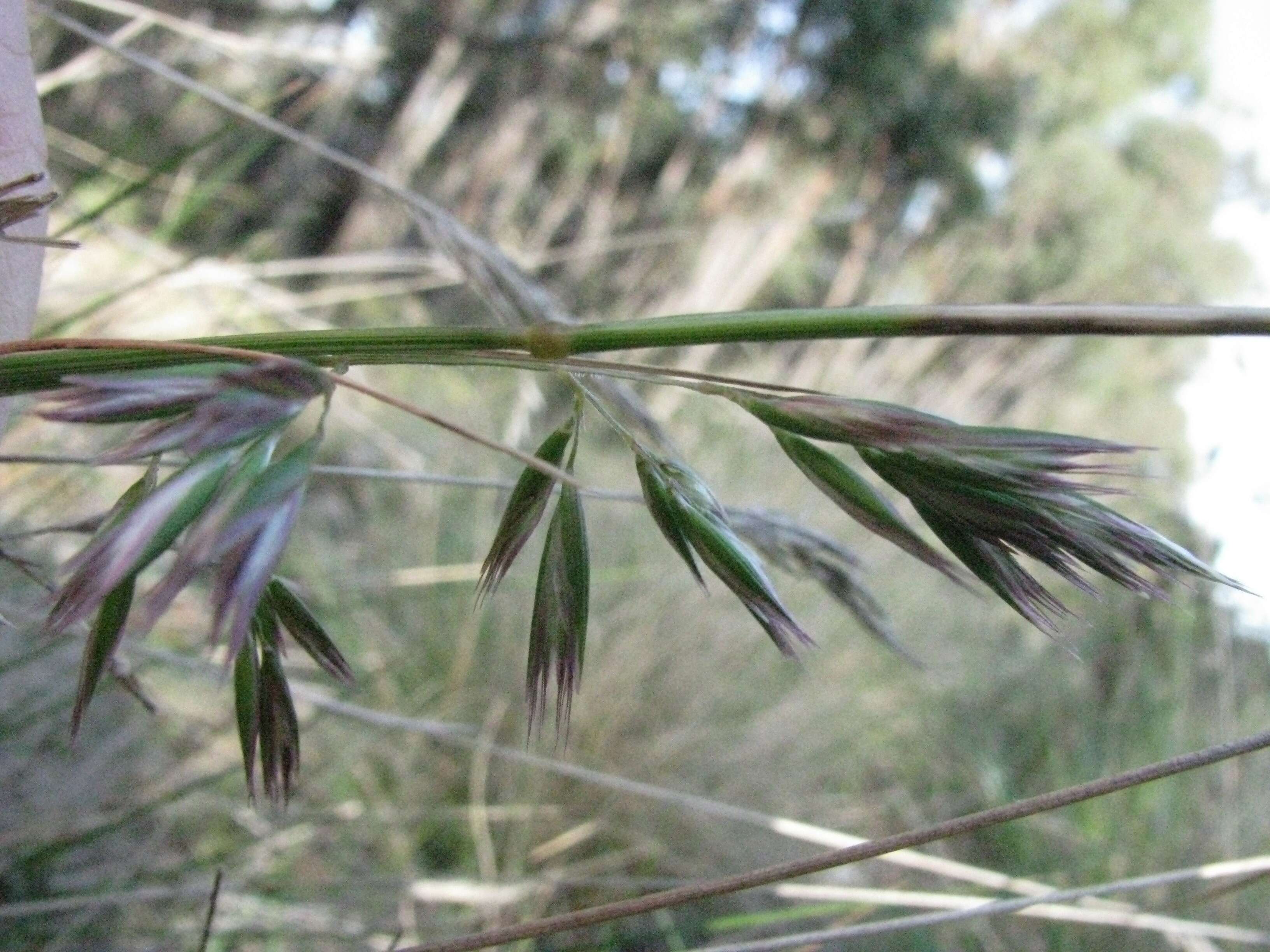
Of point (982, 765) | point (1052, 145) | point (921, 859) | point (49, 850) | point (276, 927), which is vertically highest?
point (1052, 145)

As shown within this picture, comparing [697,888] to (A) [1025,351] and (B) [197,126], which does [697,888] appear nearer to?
(A) [1025,351]

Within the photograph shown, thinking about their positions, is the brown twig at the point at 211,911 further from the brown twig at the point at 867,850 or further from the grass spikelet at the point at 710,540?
the grass spikelet at the point at 710,540

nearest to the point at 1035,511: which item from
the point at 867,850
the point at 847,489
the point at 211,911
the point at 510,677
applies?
the point at 847,489

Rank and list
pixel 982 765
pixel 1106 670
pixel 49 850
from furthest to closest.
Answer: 1. pixel 1106 670
2. pixel 982 765
3. pixel 49 850

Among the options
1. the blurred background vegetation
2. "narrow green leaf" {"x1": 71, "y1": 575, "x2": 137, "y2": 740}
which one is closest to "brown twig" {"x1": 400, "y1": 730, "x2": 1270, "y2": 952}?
the blurred background vegetation

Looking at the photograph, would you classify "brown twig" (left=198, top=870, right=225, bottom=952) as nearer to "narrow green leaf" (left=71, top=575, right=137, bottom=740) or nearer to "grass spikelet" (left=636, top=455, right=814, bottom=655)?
"narrow green leaf" (left=71, top=575, right=137, bottom=740)

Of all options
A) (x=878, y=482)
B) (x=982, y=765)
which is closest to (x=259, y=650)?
(x=982, y=765)

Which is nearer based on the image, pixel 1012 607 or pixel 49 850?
pixel 1012 607
